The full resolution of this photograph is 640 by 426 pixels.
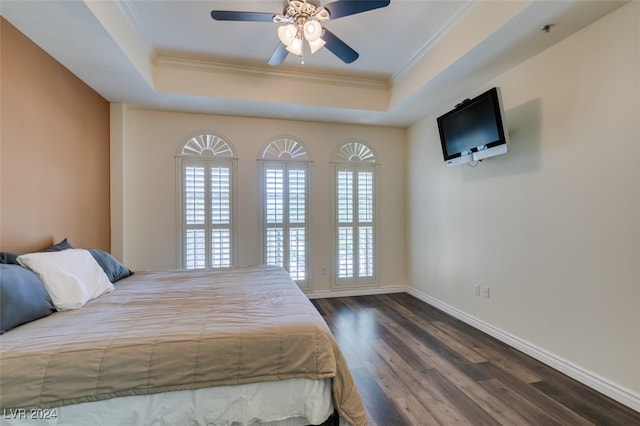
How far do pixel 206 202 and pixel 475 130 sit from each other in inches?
126

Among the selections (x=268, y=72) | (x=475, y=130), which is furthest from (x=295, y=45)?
(x=475, y=130)

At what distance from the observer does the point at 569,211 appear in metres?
2.16

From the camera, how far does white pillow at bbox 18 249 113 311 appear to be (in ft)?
5.72

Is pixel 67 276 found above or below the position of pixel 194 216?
below

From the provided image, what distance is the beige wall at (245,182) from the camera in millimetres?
3549

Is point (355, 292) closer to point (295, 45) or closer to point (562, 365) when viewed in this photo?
point (562, 365)

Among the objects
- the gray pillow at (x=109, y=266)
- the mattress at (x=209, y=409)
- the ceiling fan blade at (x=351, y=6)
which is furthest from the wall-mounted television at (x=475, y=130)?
the gray pillow at (x=109, y=266)

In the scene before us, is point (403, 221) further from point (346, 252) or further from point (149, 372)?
point (149, 372)

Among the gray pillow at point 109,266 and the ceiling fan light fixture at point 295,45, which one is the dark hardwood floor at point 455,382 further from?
the ceiling fan light fixture at point 295,45

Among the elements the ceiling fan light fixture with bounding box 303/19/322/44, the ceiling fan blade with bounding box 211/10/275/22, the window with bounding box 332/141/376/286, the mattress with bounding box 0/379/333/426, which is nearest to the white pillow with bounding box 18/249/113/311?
the mattress with bounding box 0/379/333/426

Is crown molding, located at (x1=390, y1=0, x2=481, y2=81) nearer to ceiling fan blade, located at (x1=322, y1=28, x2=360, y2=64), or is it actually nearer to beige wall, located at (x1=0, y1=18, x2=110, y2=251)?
ceiling fan blade, located at (x1=322, y1=28, x2=360, y2=64)

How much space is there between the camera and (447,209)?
11.6ft

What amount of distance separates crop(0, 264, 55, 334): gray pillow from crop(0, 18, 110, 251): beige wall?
61 centimetres

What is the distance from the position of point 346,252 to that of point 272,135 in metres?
1.98
